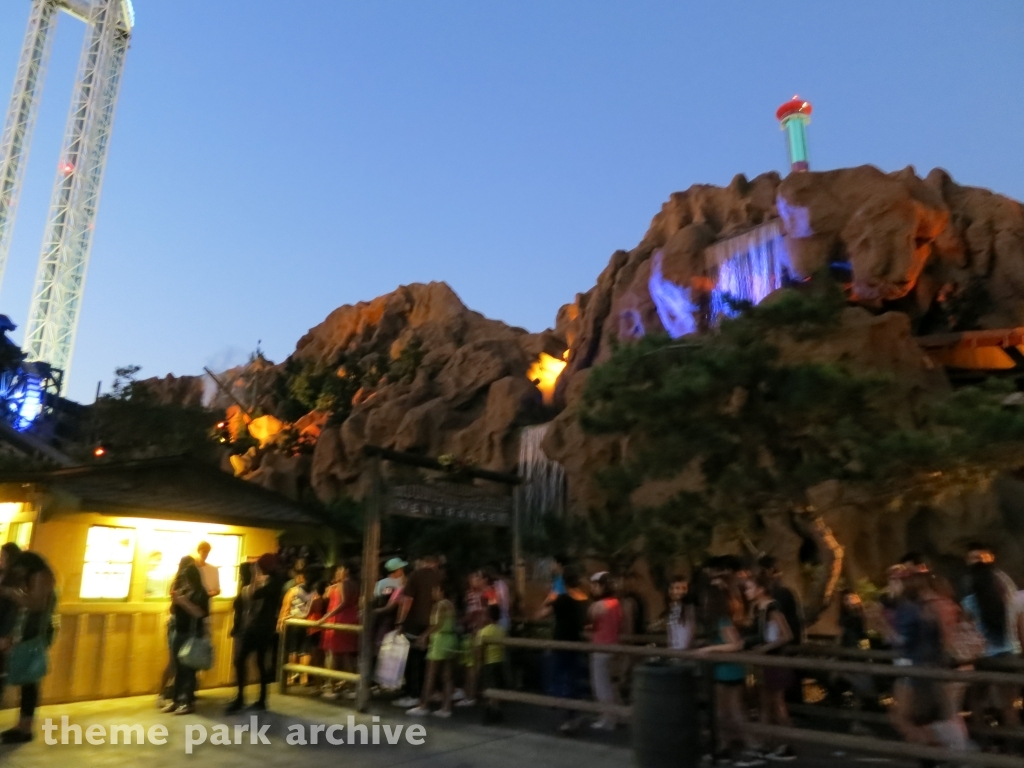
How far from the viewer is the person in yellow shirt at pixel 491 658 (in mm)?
8078

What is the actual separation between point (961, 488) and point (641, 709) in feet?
24.3

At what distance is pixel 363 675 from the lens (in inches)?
335

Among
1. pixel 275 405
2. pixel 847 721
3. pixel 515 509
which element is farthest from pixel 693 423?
pixel 275 405

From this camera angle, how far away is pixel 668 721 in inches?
215

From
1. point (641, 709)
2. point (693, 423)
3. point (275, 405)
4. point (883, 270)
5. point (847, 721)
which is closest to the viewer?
point (641, 709)

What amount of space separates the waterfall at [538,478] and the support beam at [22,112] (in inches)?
1887

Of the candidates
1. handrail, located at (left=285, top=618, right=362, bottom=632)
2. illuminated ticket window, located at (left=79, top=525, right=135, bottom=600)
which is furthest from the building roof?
handrail, located at (left=285, top=618, right=362, bottom=632)

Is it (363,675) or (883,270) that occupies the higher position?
(883,270)

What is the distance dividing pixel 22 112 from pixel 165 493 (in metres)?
63.4

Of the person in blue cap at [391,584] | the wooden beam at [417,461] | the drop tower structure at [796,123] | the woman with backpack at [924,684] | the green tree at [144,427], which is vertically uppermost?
the drop tower structure at [796,123]

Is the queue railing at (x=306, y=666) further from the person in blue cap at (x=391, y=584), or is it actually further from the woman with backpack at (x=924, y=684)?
the woman with backpack at (x=924, y=684)

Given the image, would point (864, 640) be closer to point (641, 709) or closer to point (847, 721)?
point (847, 721)

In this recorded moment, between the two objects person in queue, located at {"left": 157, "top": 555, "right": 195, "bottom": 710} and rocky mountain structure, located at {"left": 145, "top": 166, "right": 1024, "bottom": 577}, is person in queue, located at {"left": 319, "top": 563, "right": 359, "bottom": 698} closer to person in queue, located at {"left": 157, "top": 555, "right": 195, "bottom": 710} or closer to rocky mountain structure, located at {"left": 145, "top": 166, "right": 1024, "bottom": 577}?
person in queue, located at {"left": 157, "top": 555, "right": 195, "bottom": 710}

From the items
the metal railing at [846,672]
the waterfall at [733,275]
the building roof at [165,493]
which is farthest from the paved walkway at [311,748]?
the waterfall at [733,275]
